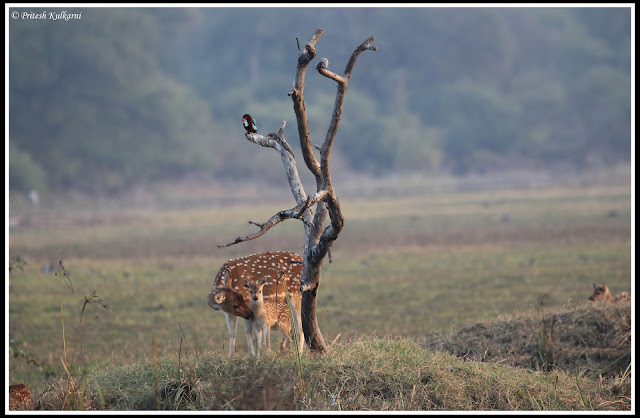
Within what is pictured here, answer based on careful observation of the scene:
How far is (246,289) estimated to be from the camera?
8516 millimetres

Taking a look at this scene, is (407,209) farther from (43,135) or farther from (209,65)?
(209,65)

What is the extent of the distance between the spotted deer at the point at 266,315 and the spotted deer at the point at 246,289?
36mm

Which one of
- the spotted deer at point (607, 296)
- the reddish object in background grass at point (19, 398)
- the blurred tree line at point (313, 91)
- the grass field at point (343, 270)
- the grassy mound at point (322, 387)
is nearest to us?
the grassy mound at point (322, 387)

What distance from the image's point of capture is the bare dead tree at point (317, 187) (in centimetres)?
719

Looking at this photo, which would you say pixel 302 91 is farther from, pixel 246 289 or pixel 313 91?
pixel 313 91

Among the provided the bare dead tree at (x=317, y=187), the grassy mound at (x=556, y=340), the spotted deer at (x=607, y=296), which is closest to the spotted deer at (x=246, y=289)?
the bare dead tree at (x=317, y=187)

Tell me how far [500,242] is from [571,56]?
10482 cm

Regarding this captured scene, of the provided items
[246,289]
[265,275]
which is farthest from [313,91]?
[246,289]

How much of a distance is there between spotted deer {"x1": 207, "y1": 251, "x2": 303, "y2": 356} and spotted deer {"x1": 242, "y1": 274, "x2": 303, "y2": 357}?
4 centimetres

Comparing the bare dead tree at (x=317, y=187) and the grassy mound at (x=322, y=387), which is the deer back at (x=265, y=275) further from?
the grassy mound at (x=322, y=387)

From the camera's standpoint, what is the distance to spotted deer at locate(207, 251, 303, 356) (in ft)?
27.6

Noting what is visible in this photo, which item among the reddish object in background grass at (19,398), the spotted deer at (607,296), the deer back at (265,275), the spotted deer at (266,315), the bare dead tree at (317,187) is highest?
the bare dead tree at (317,187)

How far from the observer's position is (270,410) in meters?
6.51

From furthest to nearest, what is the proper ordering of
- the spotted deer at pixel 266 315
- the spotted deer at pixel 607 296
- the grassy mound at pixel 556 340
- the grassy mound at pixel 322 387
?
1. the spotted deer at pixel 607 296
2. the grassy mound at pixel 556 340
3. the spotted deer at pixel 266 315
4. the grassy mound at pixel 322 387
